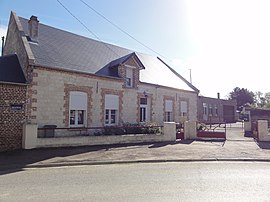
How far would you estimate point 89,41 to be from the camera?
19219mm

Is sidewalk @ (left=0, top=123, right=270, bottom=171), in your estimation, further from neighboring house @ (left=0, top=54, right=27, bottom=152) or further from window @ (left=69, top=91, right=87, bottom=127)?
window @ (left=69, top=91, right=87, bottom=127)

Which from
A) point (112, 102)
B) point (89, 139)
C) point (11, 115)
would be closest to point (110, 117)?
point (112, 102)

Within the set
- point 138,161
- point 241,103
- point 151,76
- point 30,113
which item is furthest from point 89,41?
point 241,103

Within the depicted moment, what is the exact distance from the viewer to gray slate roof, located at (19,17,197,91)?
1388 centimetres

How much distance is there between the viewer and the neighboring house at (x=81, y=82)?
1287 cm

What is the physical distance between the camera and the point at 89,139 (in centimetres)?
1252

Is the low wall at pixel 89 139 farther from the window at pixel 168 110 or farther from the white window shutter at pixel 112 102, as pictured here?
the window at pixel 168 110

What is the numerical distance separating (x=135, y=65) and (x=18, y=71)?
832cm

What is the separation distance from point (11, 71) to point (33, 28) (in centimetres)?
372

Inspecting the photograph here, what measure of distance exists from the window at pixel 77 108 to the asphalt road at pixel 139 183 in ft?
21.5

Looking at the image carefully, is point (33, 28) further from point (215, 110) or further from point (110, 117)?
point (215, 110)

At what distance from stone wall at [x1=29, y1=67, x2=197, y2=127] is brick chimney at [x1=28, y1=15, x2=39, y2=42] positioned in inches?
118

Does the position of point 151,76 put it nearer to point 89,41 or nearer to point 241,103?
point 89,41

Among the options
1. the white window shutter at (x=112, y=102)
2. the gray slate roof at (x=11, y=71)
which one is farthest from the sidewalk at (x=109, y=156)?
the white window shutter at (x=112, y=102)
